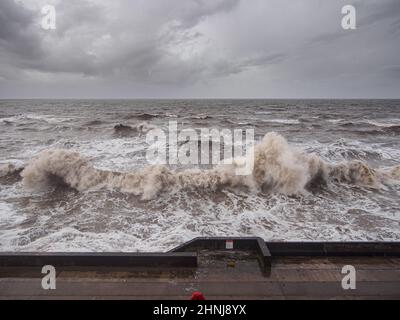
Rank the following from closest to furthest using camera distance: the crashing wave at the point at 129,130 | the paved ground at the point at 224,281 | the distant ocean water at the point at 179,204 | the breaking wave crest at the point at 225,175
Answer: the paved ground at the point at 224,281 < the distant ocean water at the point at 179,204 < the breaking wave crest at the point at 225,175 < the crashing wave at the point at 129,130

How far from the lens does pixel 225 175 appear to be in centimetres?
1352

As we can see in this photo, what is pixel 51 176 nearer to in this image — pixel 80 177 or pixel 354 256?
pixel 80 177

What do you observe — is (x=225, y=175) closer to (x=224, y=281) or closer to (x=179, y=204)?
(x=179, y=204)

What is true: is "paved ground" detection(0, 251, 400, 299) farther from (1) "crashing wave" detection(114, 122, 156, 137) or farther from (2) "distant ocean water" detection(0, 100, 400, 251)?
(1) "crashing wave" detection(114, 122, 156, 137)

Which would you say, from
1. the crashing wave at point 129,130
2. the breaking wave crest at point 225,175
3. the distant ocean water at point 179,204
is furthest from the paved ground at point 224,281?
the crashing wave at point 129,130

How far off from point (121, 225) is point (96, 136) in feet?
65.5

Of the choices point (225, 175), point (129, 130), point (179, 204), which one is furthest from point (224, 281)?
point (129, 130)

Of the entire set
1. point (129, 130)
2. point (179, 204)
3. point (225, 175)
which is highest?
point (129, 130)

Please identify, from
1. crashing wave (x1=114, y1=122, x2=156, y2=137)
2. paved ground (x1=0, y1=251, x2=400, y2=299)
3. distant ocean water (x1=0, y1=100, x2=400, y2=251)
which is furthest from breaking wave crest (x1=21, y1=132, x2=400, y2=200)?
crashing wave (x1=114, y1=122, x2=156, y2=137)

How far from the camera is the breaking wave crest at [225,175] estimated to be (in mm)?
12914

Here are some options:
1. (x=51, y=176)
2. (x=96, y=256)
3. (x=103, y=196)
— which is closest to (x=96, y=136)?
(x=51, y=176)

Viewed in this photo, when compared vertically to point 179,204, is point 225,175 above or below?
above

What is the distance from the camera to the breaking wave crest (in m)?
12.9

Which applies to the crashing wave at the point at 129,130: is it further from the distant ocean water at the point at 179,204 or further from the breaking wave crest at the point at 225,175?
the breaking wave crest at the point at 225,175
